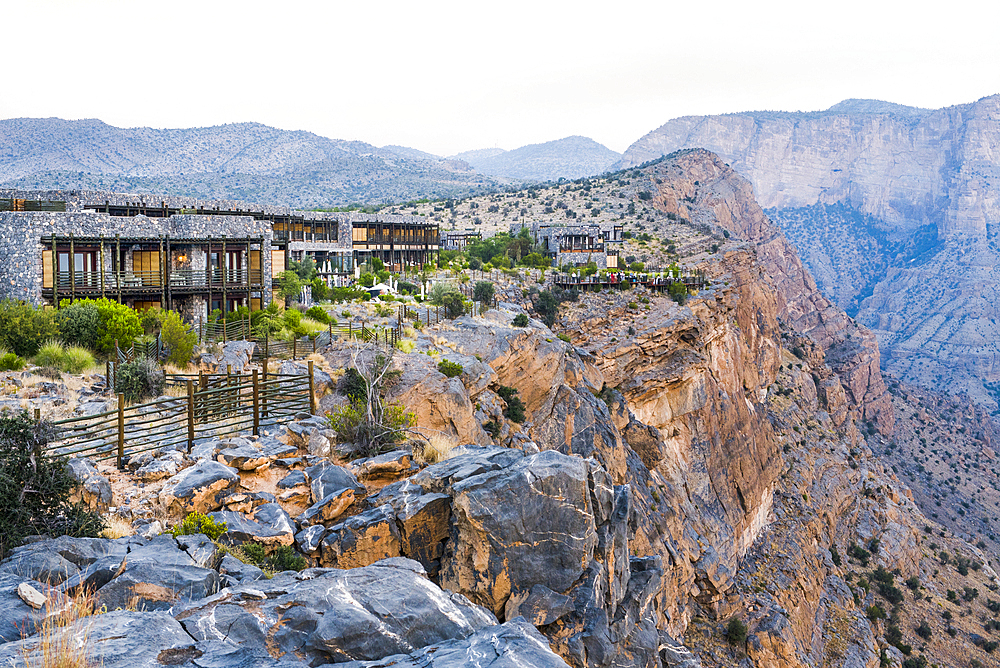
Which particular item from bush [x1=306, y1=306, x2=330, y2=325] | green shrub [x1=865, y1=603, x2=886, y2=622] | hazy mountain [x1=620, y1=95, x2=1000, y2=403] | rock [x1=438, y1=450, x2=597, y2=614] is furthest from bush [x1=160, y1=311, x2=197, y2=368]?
hazy mountain [x1=620, y1=95, x2=1000, y2=403]

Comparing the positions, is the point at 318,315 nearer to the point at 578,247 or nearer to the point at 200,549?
the point at 200,549

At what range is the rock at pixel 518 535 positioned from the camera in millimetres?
11477

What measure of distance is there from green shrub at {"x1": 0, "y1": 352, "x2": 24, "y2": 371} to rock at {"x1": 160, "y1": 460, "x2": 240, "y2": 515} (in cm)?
1092

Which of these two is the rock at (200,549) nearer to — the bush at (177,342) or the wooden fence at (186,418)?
the wooden fence at (186,418)

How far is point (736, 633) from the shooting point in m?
34.6

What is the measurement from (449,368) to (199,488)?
13317mm

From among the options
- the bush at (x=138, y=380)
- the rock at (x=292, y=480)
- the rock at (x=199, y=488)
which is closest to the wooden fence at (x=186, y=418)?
the bush at (x=138, y=380)

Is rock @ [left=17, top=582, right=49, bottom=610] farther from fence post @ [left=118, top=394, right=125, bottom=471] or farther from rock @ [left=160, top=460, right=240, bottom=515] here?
fence post @ [left=118, top=394, right=125, bottom=471]

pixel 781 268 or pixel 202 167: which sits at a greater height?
pixel 202 167

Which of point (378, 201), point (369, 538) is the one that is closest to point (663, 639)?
point (369, 538)

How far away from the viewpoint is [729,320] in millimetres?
58469

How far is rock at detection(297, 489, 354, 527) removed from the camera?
12.5 metres

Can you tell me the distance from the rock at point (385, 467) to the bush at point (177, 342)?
11.2 meters

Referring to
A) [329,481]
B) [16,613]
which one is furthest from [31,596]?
[329,481]
